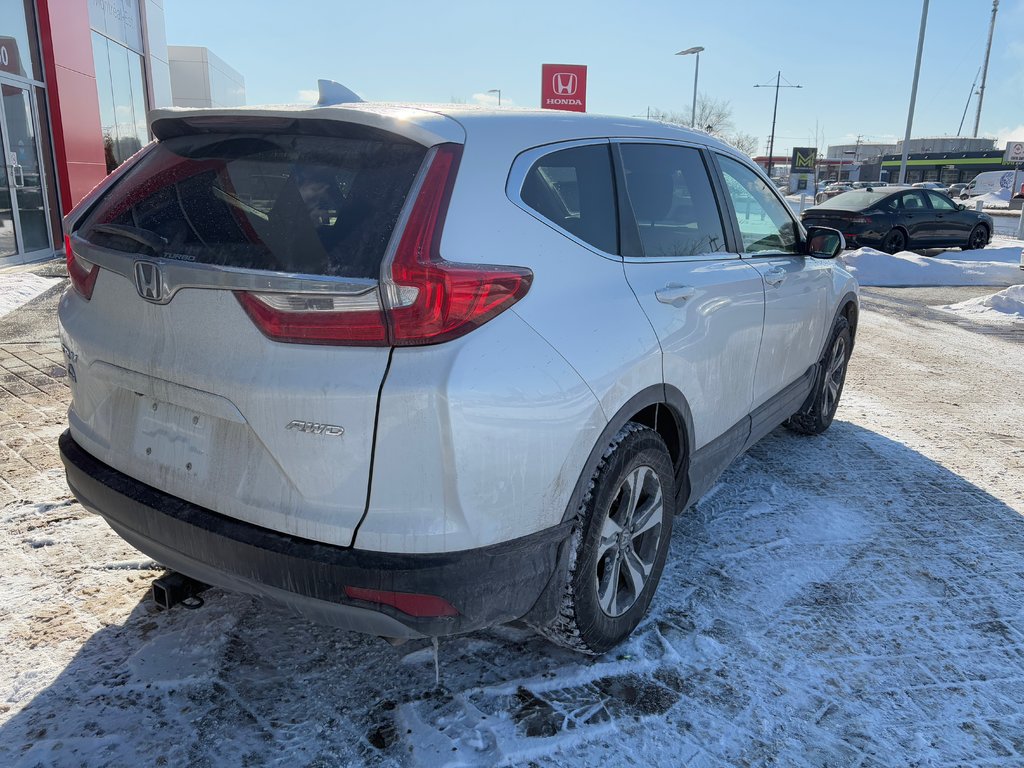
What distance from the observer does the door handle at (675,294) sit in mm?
2809

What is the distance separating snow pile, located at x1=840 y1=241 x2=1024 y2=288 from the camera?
14.0m

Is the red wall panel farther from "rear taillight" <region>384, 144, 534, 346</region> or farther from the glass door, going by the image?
"rear taillight" <region>384, 144, 534, 346</region>

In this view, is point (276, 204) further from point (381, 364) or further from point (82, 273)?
point (82, 273)

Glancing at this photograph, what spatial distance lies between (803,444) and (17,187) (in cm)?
1257

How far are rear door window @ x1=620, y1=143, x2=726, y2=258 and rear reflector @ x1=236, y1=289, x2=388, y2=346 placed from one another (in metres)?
1.26

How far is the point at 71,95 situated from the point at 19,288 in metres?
5.79

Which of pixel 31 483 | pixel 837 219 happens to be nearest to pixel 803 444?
pixel 31 483

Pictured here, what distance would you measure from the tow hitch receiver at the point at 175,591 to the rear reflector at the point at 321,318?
44.1 inches

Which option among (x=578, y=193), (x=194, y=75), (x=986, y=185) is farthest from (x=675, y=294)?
(x=986, y=185)

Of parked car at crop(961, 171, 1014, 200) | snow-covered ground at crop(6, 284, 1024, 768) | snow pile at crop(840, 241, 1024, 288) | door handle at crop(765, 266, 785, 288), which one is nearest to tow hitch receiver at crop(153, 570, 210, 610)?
snow-covered ground at crop(6, 284, 1024, 768)

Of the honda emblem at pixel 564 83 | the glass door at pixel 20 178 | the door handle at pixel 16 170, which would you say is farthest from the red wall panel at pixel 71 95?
the honda emblem at pixel 564 83

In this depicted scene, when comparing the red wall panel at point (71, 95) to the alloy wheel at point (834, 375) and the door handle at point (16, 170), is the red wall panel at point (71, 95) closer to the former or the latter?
the door handle at point (16, 170)

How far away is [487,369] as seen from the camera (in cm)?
204

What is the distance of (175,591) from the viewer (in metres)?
2.71
